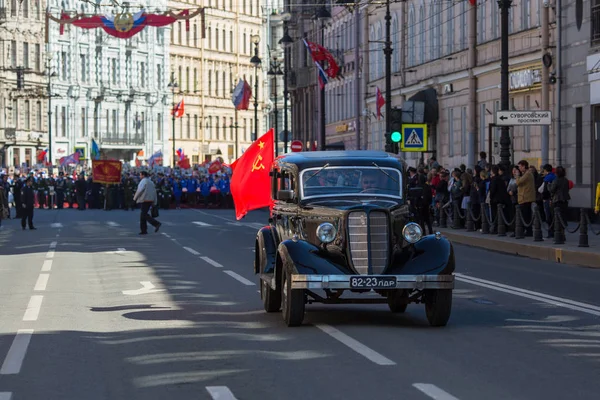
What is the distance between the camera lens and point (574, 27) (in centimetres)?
4184

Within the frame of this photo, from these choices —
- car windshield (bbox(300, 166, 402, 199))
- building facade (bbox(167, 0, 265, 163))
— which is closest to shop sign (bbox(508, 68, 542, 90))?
car windshield (bbox(300, 166, 402, 199))

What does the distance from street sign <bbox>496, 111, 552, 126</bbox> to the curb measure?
105 inches

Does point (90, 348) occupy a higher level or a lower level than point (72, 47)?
lower

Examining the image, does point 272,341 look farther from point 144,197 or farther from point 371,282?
point 144,197

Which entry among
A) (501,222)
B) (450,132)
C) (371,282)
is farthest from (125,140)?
(371,282)

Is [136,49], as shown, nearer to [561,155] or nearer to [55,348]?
[561,155]

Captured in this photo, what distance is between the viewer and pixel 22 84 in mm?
109500

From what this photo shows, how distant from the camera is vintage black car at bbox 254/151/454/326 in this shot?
49.9 ft

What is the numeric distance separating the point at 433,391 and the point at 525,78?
35.7 metres

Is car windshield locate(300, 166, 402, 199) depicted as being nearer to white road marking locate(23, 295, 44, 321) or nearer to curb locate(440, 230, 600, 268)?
white road marking locate(23, 295, 44, 321)

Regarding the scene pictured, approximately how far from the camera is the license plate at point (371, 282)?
15.1m

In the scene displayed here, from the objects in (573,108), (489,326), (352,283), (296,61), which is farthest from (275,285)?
(296,61)

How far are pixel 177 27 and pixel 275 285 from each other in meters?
130

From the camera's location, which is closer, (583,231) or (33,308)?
(33,308)
